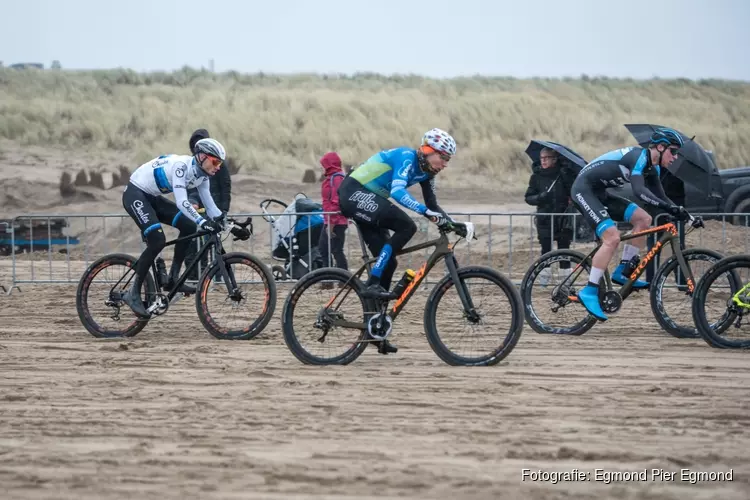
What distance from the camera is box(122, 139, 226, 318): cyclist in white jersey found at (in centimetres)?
1165

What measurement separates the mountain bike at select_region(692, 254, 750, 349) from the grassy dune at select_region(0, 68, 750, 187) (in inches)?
945

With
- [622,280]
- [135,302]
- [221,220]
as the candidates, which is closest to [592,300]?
[622,280]

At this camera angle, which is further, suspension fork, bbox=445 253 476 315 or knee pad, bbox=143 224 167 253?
knee pad, bbox=143 224 167 253

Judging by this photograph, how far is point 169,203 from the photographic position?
1216 cm

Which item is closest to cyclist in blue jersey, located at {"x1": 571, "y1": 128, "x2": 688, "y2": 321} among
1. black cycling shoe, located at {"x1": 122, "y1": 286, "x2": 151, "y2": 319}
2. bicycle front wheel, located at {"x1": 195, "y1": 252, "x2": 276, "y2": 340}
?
bicycle front wheel, located at {"x1": 195, "y1": 252, "x2": 276, "y2": 340}

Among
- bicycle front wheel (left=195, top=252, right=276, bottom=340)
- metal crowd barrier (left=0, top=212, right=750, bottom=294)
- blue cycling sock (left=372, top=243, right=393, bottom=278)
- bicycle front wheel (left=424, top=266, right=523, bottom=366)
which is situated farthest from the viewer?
metal crowd barrier (left=0, top=212, right=750, bottom=294)

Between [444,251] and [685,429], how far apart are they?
2907 millimetres

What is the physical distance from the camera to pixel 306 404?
830 centimetres

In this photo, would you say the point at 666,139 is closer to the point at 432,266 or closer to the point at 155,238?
the point at 432,266

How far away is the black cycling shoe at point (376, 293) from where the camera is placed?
990 centimetres

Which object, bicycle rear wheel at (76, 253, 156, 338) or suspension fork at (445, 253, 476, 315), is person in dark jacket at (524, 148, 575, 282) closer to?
bicycle rear wheel at (76, 253, 156, 338)

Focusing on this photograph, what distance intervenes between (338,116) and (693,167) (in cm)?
2907

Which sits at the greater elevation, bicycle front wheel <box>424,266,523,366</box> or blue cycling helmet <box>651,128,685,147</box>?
blue cycling helmet <box>651,128,685,147</box>

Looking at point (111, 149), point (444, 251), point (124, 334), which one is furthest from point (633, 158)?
point (111, 149)
